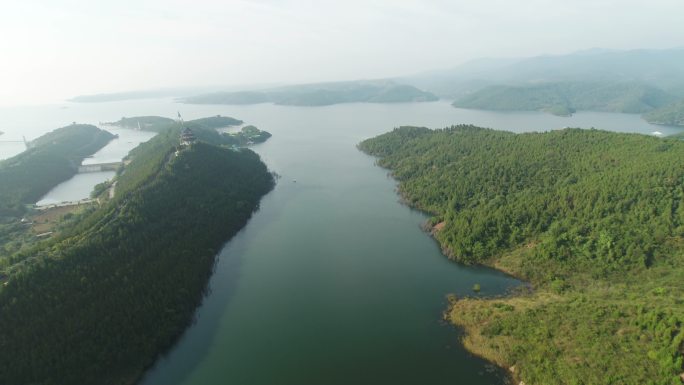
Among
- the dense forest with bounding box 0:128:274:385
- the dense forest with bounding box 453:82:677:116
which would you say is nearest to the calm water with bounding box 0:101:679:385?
the dense forest with bounding box 0:128:274:385

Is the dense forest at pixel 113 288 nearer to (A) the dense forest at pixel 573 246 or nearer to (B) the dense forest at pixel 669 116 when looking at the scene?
(A) the dense forest at pixel 573 246

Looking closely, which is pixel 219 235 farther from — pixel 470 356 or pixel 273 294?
pixel 470 356

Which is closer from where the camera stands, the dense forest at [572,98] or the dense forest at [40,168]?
the dense forest at [40,168]

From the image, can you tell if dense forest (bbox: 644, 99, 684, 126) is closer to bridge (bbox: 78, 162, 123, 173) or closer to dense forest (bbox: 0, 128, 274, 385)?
dense forest (bbox: 0, 128, 274, 385)

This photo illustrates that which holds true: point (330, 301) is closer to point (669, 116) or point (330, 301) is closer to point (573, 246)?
point (573, 246)

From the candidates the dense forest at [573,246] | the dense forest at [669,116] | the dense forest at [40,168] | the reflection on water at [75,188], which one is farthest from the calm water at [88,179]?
the dense forest at [669,116]

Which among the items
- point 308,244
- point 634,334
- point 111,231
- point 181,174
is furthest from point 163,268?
point 634,334
